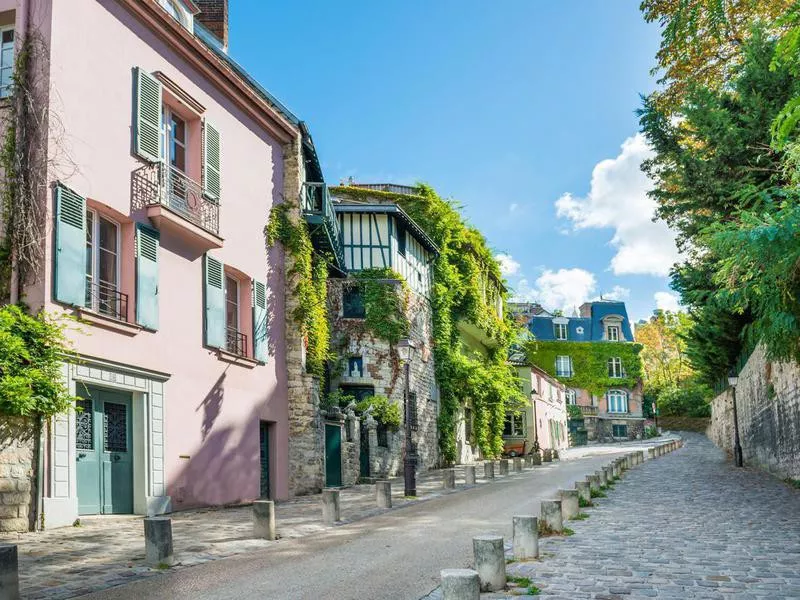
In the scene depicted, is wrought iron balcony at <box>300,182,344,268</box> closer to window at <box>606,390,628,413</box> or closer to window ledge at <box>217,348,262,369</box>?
window ledge at <box>217,348,262,369</box>

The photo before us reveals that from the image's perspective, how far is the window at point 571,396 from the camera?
6231 centimetres

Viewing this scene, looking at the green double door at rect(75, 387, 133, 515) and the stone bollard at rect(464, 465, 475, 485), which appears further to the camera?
the stone bollard at rect(464, 465, 475, 485)

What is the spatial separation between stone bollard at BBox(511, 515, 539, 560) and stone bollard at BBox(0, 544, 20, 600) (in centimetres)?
453

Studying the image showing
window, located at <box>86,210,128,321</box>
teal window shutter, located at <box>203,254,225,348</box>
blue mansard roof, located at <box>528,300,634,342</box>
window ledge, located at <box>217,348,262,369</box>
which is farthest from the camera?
blue mansard roof, located at <box>528,300,634,342</box>

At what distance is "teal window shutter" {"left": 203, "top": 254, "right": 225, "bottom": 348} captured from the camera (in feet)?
48.2

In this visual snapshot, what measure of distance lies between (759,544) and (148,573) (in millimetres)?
6657

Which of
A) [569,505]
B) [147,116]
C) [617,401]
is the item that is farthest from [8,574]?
[617,401]

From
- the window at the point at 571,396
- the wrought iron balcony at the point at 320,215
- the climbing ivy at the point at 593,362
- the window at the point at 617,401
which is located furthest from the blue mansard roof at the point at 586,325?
the wrought iron balcony at the point at 320,215

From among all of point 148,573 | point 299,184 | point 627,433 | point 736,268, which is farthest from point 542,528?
point 627,433

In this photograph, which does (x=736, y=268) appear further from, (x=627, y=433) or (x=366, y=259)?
(x=627, y=433)

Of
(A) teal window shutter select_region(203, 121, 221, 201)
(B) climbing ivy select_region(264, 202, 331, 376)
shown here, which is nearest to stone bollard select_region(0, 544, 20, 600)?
(A) teal window shutter select_region(203, 121, 221, 201)

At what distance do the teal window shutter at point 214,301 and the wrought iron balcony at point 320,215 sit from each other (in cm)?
412

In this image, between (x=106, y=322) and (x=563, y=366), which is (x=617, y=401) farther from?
(x=106, y=322)

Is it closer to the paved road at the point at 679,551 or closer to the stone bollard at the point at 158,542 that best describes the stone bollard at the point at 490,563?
the paved road at the point at 679,551
